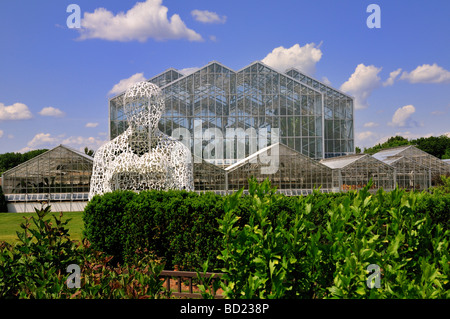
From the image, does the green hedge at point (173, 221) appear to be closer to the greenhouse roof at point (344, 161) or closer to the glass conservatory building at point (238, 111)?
the greenhouse roof at point (344, 161)

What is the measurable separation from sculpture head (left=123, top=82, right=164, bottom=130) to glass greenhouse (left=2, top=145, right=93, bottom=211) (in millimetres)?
12836

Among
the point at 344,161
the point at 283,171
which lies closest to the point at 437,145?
the point at 344,161

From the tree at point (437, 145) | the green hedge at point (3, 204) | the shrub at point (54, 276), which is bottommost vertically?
the green hedge at point (3, 204)

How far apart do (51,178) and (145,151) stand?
1405 centimetres

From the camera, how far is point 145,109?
12.9m

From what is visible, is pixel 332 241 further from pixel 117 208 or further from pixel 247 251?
pixel 117 208

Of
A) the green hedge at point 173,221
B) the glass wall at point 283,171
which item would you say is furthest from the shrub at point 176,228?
the glass wall at point 283,171

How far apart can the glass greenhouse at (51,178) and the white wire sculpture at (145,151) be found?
472 inches

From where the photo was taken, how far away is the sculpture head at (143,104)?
12.6m

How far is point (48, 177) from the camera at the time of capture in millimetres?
24078

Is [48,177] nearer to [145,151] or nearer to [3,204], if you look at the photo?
[3,204]

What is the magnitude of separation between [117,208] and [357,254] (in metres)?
7.27

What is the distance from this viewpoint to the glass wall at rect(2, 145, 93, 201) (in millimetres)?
23953
